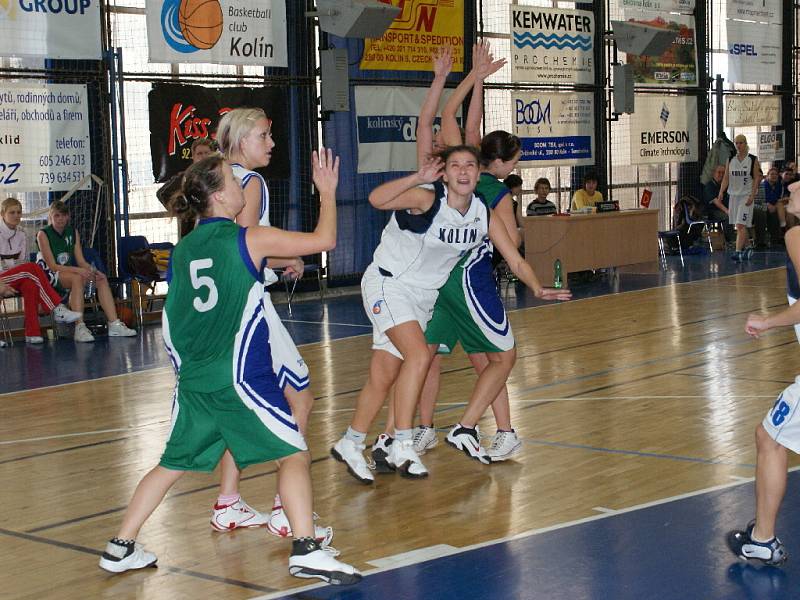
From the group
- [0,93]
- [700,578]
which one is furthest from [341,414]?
[0,93]

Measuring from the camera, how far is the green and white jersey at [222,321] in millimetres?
4051

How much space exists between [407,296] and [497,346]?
64cm

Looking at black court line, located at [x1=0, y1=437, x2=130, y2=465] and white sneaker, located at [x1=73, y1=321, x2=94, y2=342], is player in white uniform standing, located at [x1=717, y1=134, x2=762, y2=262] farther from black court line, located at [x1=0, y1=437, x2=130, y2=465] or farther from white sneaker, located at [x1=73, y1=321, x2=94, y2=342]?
black court line, located at [x1=0, y1=437, x2=130, y2=465]

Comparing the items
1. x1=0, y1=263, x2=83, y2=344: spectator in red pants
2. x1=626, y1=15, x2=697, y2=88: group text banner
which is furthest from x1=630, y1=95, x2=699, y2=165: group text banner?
x1=0, y1=263, x2=83, y2=344: spectator in red pants

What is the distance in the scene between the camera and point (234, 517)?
16.2ft

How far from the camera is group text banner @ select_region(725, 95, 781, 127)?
70.3 feet

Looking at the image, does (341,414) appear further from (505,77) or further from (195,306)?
(505,77)

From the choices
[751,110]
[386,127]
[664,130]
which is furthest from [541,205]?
[751,110]

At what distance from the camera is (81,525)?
5.11 m

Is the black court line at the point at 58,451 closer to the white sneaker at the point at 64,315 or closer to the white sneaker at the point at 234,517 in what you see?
the white sneaker at the point at 234,517

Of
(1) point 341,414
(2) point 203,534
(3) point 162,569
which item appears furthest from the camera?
(1) point 341,414

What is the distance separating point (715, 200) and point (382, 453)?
14023 millimetres

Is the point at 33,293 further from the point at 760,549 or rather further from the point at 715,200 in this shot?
the point at 715,200

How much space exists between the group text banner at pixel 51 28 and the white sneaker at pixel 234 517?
26.3 feet
